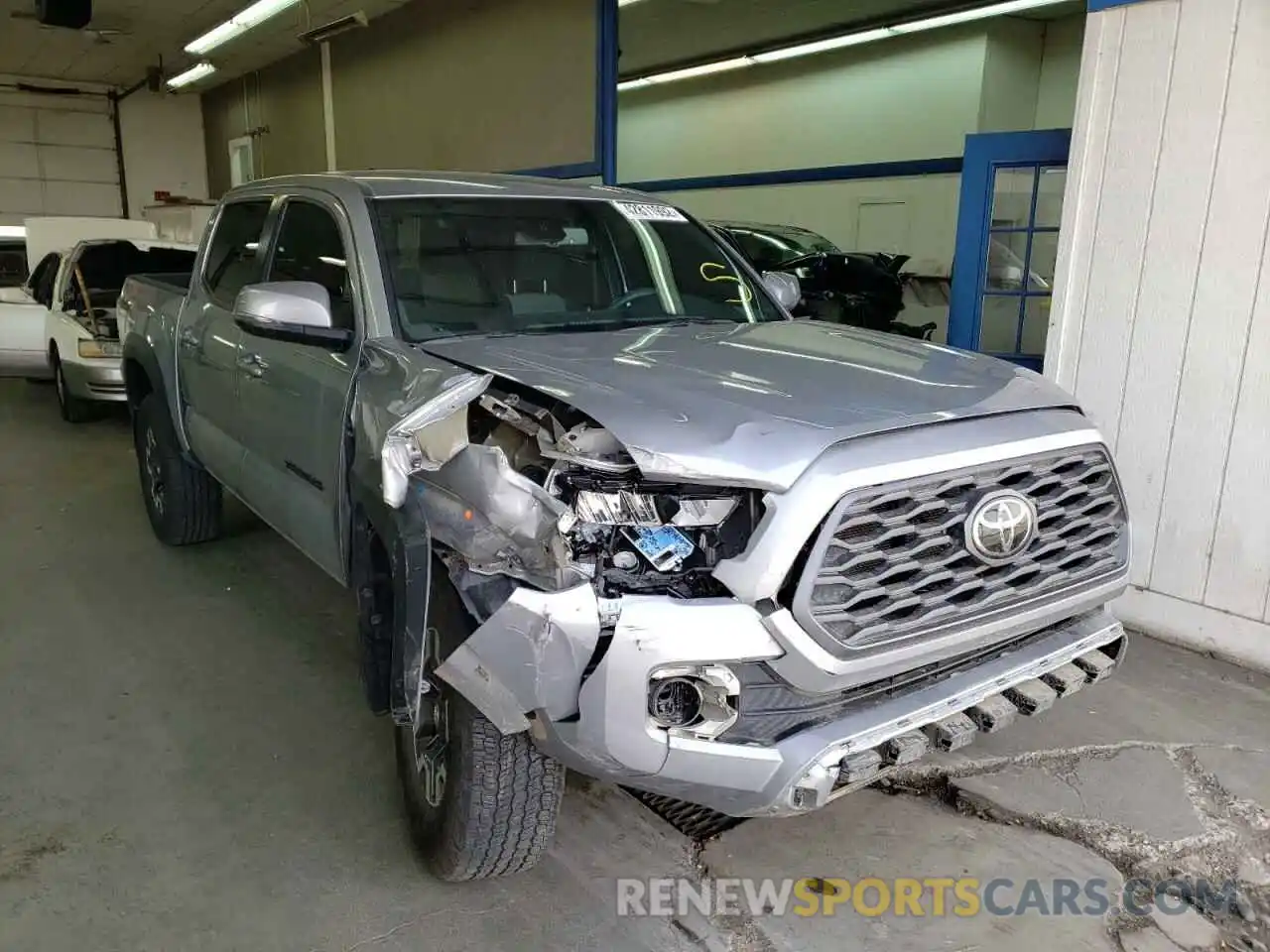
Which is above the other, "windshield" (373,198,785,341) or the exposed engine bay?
"windshield" (373,198,785,341)

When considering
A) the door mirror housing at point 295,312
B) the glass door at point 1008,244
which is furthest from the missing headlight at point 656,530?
the glass door at point 1008,244

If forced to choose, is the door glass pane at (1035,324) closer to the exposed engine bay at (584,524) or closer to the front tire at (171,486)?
the exposed engine bay at (584,524)

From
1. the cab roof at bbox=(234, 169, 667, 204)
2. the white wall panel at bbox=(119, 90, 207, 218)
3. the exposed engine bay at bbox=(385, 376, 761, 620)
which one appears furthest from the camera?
the white wall panel at bbox=(119, 90, 207, 218)

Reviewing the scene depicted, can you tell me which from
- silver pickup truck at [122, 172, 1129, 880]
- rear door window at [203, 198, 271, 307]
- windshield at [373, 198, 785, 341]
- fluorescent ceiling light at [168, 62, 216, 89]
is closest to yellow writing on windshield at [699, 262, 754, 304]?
windshield at [373, 198, 785, 341]

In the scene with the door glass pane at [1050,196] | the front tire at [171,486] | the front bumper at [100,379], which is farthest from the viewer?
the front bumper at [100,379]

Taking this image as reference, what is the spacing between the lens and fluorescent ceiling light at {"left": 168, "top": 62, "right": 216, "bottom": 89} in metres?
16.7

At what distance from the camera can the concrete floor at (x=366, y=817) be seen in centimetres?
239

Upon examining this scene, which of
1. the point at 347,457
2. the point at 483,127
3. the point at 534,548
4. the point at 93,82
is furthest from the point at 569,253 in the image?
the point at 93,82

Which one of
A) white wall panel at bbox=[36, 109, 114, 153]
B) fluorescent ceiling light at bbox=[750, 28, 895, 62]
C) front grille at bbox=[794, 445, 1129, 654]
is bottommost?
front grille at bbox=[794, 445, 1129, 654]

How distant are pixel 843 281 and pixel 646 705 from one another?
8.46 metres

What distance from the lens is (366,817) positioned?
2816 millimetres

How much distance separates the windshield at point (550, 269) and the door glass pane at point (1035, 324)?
2.27 metres

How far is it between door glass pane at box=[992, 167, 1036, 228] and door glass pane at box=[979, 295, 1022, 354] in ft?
1.31

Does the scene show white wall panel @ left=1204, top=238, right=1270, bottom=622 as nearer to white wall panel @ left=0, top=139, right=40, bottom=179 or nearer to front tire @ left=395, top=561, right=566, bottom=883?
front tire @ left=395, top=561, right=566, bottom=883
